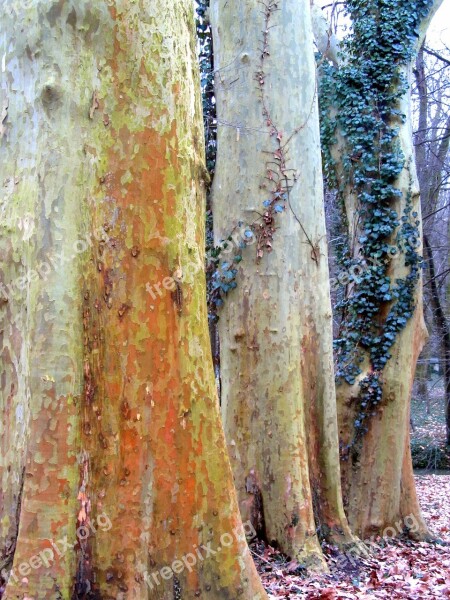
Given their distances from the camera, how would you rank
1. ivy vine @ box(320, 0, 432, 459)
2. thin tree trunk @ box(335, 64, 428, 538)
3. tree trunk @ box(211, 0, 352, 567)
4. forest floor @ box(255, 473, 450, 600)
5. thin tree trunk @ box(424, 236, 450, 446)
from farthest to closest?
thin tree trunk @ box(424, 236, 450, 446) → ivy vine @ box(320, 0, 432, 459) → thin tree trunk @ box(335, 64, 428, 538) → tree trunk @ box(211, 0, 352, 567) → forest floor @ box(255, 473, 450, 600)

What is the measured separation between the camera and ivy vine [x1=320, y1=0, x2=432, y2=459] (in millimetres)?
7566

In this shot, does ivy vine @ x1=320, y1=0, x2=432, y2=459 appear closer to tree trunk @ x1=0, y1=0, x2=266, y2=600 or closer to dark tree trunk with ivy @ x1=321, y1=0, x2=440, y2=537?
dark tree trunk with ivy @ x1=321, y1=0, x2=440, y2=537

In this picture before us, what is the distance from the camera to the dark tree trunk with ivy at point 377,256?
7488 millimetres

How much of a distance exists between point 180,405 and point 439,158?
16.2m

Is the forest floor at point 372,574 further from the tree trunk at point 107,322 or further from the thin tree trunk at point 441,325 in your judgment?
the thin tree trunk at point 441,325

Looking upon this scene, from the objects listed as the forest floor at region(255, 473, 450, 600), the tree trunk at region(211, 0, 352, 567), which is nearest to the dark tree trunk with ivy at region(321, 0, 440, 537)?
the forest floor at region(255, 473, 450, 600)

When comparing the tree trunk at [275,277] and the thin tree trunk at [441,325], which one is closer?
the tree trunk at [275,277]

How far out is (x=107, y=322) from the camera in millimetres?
3016

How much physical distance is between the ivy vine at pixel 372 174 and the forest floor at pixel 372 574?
1.34m

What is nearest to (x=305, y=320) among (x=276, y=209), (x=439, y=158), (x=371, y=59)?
(x=276, y=209)

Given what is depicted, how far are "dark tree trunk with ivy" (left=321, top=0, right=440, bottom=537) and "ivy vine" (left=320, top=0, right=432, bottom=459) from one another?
13 millimetres

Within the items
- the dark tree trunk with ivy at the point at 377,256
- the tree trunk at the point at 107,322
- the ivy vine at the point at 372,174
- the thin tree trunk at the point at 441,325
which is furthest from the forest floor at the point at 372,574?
the thin tree trunk at the point at 441,325

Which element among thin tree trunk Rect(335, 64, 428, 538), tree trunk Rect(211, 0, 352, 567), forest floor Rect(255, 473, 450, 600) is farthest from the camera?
thin tree trunk Rect(335, 64, 428, 538)

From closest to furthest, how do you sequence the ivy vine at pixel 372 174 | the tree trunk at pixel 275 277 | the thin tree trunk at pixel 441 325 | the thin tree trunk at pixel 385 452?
the tree trunk at pixel 275 277, the thin tree trunk at pixel 385 452, the ivy vine at pixel 372 174, the thin tree trunk at pixel 441 325
